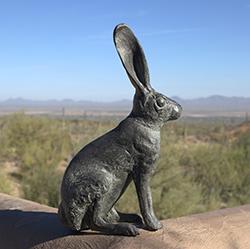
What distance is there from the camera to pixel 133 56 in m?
2.96

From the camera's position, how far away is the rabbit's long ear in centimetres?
290

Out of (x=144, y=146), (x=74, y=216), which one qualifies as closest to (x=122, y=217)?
(x=74, y=216)

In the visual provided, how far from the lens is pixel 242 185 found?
1370 centimetres

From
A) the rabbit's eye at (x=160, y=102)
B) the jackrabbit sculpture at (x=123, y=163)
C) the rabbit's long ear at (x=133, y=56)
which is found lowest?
the jackrabbit sculpture at (x=123, y=163)

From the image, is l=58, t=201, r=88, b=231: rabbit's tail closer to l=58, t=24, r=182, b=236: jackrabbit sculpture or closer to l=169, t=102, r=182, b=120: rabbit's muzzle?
l=58, t=24, r=182, b=236: jackrabbit sculpture

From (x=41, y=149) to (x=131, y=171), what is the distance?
1479cm

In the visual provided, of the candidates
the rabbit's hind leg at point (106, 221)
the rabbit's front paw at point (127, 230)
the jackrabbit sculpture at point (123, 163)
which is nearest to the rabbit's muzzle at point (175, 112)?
the jackrabbit sculpture at point (123, 163)

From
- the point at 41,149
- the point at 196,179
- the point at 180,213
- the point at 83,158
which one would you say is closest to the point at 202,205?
the point at 180,213

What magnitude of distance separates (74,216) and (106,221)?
0.59ft

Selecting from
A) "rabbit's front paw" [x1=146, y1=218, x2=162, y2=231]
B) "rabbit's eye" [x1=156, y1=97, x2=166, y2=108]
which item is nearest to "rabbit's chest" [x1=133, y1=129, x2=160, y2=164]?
"rabbit's eye" [x1=156, y1=97, x2=166, y2=108]

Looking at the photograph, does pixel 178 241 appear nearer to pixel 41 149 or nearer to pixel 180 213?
pixel 180 213

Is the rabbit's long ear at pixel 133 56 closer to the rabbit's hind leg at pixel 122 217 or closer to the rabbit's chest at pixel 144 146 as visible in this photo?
the rabbit's chest at pixel 144 146

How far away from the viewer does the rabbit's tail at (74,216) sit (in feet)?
9.49

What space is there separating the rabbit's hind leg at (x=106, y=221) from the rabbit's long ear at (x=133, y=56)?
0.61 metres
